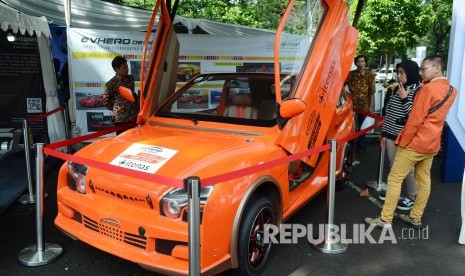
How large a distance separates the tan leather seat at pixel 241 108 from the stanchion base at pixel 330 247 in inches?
53.8

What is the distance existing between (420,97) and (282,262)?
6.51 ft

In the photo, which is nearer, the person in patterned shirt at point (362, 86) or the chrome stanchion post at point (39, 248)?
the chrome stanchion post at point (39, 248)

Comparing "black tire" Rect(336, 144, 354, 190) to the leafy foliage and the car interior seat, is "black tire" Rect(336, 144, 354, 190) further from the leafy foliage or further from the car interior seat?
the leafy foliage

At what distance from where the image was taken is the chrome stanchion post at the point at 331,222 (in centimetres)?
371

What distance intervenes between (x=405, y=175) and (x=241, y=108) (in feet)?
5.88

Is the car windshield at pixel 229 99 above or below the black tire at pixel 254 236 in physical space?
above

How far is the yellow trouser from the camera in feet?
13.1

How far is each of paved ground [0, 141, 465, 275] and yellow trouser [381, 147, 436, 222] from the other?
11.3 inches

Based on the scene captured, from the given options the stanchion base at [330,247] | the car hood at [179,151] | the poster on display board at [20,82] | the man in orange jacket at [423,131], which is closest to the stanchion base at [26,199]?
the car hood at [179,151]

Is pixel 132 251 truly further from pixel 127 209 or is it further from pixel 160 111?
pixel 160 111

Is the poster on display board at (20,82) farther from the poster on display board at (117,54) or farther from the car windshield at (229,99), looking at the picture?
the car windshield at (229,99)

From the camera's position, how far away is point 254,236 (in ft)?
10.4

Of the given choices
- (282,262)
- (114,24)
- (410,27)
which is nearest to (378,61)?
(410,27)

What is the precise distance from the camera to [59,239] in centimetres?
391
